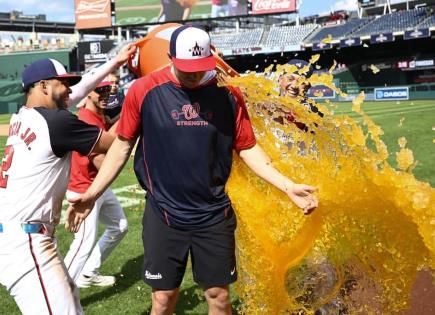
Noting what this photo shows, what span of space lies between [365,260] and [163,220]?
50.2 inches

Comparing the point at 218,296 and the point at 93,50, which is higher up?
the point at 93,50

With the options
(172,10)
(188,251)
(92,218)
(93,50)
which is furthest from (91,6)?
(188,251)

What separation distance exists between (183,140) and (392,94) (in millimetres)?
36296

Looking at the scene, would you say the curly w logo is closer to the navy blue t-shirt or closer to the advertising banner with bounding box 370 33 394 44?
the navy blue t-shirt

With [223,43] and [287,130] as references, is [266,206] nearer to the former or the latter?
[287,130]

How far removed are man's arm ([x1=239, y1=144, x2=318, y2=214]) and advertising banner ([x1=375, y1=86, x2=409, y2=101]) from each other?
3507 cm

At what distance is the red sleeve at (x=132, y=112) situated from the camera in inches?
130

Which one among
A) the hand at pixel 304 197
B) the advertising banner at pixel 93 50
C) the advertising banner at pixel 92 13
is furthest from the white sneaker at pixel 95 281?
the advertising banner at pixel 93 50

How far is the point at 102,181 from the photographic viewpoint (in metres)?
3.37

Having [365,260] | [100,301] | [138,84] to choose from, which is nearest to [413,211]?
[365,260]

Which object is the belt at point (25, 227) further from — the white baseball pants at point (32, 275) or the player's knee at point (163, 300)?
the player's knee at point (163, 300)

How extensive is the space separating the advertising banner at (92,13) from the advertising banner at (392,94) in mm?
28702

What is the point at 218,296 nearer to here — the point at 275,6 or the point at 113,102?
the point at 113,102

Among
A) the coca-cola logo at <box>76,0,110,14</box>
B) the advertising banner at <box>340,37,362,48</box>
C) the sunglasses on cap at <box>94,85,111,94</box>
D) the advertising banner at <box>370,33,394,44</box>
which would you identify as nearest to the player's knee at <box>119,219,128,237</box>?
the sunglasses on cap at <box>94,85,111,94</box>
